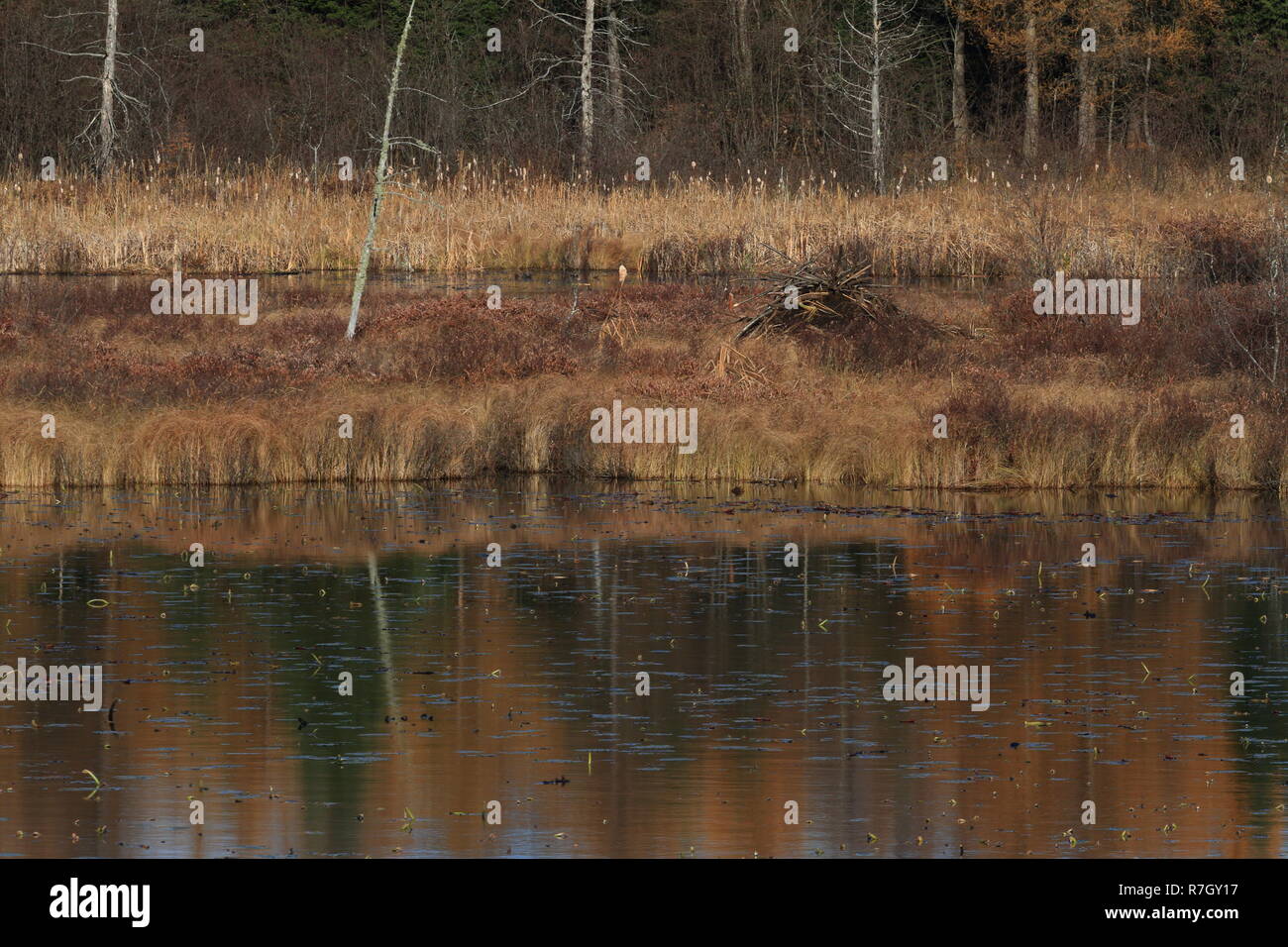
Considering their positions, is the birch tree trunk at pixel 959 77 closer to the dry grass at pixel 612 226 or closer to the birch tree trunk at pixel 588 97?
the birch tree trunk at pixel 588 97

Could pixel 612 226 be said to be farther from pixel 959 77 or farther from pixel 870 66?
pixel 959 77

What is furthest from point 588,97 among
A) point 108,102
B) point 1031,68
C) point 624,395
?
point 624,395

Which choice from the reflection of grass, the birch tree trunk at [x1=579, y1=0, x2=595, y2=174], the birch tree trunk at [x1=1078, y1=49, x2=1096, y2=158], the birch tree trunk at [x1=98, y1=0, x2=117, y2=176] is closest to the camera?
the reflection of grass

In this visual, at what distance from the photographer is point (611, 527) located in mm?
24250

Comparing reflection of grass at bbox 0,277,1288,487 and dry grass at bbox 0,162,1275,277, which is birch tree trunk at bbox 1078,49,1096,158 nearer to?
dry grass at bbox 0,162,1275,277

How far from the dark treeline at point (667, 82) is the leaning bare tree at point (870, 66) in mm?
161

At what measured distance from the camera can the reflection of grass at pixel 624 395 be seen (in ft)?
90.0

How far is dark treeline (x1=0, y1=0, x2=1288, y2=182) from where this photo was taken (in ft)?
167

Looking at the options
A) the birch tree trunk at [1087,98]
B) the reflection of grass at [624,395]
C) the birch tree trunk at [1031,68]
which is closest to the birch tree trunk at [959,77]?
the birch tree trunk at [1031,68]

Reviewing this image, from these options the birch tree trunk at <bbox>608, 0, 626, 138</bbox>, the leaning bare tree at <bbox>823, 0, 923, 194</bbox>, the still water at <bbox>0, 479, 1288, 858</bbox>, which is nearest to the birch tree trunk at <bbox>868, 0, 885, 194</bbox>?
the leaning bare tree at <bbox>823, 0, 923, 194</bbox>

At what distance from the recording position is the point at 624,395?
29906mm

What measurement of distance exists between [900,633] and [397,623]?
447cm

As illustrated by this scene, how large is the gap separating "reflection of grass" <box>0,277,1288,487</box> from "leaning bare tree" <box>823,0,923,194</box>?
14.8 m

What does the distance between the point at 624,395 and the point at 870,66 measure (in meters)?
29.9
